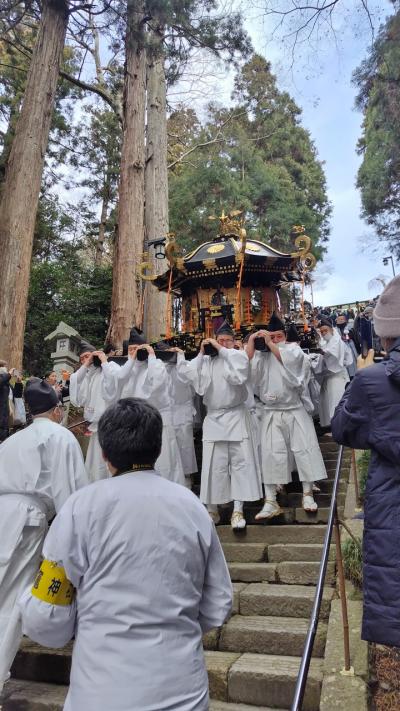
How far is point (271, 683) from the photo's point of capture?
10.2 ft

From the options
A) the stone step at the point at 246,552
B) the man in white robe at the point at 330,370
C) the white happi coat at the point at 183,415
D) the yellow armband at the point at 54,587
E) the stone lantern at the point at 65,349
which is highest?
the stone lantern at the point at 65,349

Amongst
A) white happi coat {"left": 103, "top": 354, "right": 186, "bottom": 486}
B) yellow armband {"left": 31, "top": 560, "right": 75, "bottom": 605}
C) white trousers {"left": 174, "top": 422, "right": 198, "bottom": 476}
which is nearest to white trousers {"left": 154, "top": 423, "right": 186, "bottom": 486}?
white happi coat {"left": 103, "top": 354, "right": 186, "bottom": 486}

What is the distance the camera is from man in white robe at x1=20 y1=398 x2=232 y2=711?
1.58 m

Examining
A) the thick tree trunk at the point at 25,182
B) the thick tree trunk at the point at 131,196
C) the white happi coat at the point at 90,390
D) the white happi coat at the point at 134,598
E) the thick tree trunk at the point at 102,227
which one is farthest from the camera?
the thick tree trunk at the point at 102,227

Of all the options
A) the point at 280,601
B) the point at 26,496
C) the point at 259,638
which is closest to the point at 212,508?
the point at 280,601

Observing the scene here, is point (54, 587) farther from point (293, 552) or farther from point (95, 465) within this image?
point (95, 465)

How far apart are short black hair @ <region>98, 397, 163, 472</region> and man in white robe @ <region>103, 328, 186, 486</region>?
3875 millimetres

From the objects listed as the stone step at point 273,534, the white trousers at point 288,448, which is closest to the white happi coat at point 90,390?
the white trousers at point 288,448

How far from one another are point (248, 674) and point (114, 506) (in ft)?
6.84

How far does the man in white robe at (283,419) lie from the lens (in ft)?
17.5

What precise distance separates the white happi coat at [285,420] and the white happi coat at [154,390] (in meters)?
1.02

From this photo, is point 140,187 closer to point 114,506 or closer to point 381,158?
point 114,506

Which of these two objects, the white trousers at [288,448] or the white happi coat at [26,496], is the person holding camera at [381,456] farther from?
the white trousers at [288,448]

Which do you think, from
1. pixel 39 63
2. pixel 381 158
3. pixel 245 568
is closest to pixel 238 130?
pixel 381 158
